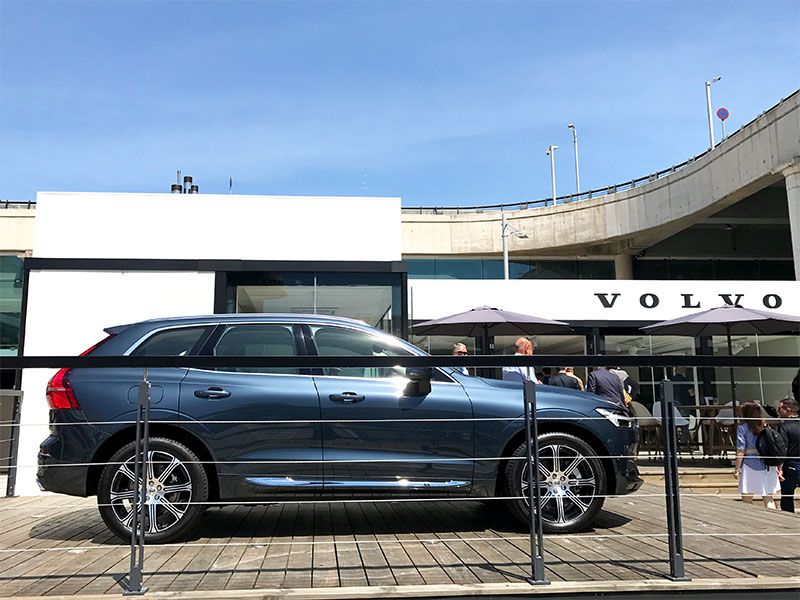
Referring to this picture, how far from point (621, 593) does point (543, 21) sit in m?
7.69

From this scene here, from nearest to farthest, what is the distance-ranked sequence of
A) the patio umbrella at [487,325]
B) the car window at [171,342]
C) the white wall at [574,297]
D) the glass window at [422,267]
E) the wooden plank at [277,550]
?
the wooden plank at [277,550]
the car window at [171,342]
the patio umbrella at [487,325]
the white wall at [574,297]
the glass window at [422,267]

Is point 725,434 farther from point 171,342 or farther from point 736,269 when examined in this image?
point 736,269

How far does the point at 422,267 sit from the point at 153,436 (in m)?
30.1

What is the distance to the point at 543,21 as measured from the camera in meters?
9.34

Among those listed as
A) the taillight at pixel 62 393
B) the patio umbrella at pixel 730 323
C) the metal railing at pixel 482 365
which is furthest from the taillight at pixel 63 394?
the patio umbrella at pixel 730 323

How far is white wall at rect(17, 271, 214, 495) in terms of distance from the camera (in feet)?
34.7

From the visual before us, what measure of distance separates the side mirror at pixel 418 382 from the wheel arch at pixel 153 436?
→ 56.5 inches

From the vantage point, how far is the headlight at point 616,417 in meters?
5.14

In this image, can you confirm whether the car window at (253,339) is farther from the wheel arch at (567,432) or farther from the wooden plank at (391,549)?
the wheel arch at (567,432)

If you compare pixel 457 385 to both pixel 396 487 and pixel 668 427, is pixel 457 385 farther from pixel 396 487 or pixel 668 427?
pixel 668 427

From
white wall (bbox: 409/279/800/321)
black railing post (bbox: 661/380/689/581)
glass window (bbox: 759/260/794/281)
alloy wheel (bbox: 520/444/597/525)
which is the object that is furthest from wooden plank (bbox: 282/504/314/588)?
glass window (bbox: 759/260/794/281)

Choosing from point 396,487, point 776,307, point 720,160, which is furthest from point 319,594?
point 720,160

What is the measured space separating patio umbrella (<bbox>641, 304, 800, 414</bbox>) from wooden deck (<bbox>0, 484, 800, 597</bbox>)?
6044 millimetres

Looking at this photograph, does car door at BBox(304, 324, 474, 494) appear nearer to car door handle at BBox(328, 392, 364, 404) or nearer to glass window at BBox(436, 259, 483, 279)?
car door handle at BBox(328, 392, 364, 404)
